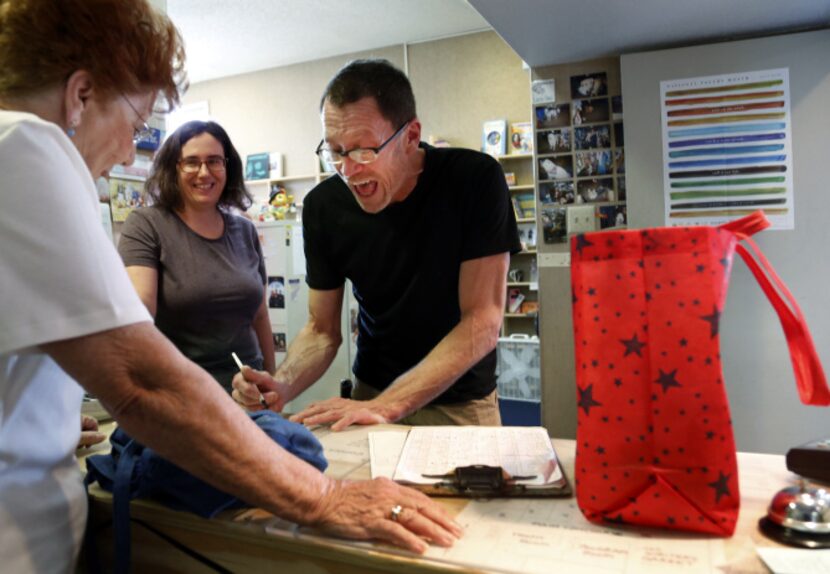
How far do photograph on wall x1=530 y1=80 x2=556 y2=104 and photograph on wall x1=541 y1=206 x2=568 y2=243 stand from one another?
495mm

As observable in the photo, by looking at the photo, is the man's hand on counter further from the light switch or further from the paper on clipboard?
the light switch

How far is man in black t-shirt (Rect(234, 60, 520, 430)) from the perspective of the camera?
148cm

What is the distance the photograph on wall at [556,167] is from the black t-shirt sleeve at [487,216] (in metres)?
1.30

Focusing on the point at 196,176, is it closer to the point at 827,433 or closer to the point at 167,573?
the point at 167,573

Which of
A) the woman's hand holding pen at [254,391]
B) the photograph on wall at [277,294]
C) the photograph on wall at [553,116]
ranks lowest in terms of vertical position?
the woman's hand holding pen at [254,391]

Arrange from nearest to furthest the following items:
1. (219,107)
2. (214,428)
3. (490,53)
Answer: (214,428) → (490,53) → (219,107)

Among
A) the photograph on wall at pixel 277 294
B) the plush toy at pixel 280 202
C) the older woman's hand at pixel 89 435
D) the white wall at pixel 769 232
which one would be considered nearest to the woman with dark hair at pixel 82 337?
the older woman's hand at pixel 89 435

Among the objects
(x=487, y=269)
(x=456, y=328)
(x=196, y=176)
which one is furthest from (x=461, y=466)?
(x=196, y=176)

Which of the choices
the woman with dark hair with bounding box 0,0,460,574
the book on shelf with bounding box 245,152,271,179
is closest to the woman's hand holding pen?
the woman with dark hair with bounding box 0,0,460,574

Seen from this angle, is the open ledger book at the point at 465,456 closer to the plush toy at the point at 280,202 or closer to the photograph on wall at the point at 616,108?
the photograph on wall at the point at 616,108

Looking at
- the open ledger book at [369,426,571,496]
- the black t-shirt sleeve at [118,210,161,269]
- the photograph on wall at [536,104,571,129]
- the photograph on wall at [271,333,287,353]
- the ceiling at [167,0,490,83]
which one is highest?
the ceiling at [167,0,490,83]

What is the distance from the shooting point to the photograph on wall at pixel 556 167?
2.81m

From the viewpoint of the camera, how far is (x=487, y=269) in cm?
154

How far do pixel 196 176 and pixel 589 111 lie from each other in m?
1.73
